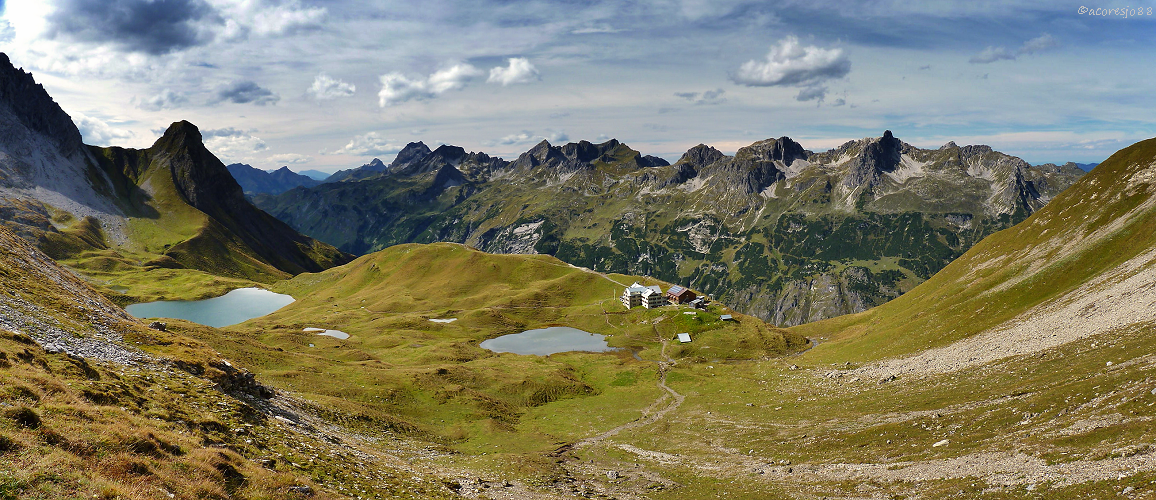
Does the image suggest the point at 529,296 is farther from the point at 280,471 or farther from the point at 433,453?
the point at 280,471

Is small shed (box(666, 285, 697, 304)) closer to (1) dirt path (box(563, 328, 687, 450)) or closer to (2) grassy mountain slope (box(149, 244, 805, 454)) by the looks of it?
(2) grassy mountain slope (box(149, 244, 805, 454))

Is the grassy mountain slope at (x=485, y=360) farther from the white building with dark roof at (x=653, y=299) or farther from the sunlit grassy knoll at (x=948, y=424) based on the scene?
the sunlit grassy knoll at (x=948, y=424)

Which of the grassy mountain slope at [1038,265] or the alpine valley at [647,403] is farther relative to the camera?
the grassy mountain slope at [1038,265]

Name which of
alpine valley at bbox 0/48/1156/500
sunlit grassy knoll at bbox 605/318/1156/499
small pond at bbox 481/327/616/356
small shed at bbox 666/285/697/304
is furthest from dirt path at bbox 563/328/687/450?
small shed at bbox 666/285/697/304

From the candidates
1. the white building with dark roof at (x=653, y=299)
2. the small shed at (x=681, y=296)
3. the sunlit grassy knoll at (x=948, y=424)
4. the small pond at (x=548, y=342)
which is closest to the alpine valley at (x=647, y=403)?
the sunlit grassy knoll at (x=948, y=424)

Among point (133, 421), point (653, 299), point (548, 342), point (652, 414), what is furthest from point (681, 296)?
point (133, 421)

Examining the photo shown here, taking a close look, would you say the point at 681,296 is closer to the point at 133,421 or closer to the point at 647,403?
the point at 647,403

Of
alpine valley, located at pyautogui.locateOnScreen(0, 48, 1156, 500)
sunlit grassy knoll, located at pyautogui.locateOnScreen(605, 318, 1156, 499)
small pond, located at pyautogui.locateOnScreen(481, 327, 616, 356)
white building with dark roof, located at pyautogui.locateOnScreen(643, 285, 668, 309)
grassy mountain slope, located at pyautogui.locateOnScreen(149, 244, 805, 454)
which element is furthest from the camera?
white building with dark roof, located at pyautogui.locateOnScreen(643, 285, 668, 309)

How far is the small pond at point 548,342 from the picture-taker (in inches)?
5364

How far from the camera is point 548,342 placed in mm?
144625

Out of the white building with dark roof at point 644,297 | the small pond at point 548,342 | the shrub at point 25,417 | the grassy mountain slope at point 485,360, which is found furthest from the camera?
the white building with dark roof at point 644,297

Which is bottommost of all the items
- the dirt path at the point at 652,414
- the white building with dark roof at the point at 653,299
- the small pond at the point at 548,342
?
the small pond at the point at 548,342

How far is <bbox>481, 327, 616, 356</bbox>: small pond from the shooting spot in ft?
447

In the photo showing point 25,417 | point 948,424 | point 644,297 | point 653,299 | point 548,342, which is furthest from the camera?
point 644,297
